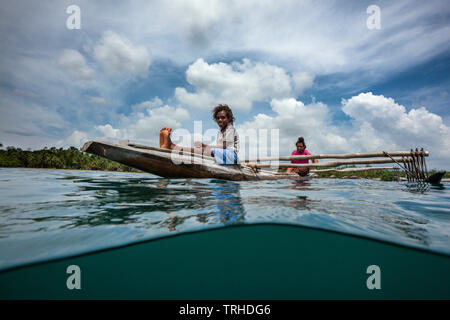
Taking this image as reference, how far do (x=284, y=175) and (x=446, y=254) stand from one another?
5.63 metres

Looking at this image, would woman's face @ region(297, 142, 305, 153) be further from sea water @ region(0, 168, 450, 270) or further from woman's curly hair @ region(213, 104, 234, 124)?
sea water @ region(0, 168, 450, 270)

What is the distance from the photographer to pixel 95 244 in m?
1.71

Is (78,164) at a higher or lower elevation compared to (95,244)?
higher

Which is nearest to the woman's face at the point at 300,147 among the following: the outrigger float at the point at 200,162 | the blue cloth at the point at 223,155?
the outrigger float at the point at 200,162

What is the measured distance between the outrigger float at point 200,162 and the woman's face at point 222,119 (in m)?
1.31

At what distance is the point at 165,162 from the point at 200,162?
87 cm

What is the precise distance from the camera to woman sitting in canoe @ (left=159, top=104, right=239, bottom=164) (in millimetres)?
5438

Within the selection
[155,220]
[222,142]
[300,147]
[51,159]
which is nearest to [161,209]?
[155,220]

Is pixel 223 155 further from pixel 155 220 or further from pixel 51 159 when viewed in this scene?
pixel 51 159

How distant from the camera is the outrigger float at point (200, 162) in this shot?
159 inches
